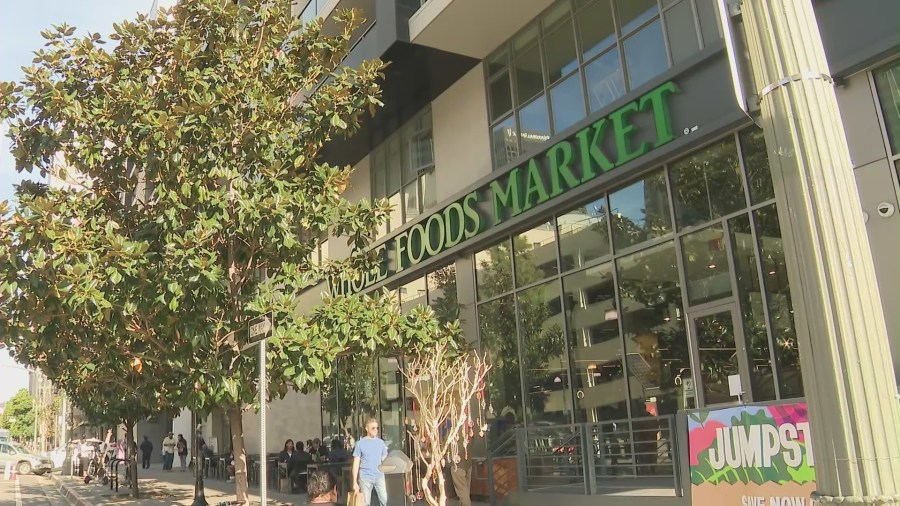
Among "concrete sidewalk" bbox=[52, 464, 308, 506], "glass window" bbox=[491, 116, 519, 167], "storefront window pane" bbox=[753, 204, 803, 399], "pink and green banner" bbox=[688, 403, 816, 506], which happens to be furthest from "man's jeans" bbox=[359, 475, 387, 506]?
"glass window" bbox=[491, 116, 519, 167]

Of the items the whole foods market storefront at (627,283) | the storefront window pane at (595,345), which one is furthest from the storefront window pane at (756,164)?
the storefront window pane at (595,345)

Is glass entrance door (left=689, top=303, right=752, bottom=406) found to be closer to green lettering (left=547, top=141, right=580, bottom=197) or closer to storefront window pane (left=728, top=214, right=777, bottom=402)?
storefront window pane (left=728, top=214, right=777, bottom=402)

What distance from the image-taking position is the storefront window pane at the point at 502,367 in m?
13.6

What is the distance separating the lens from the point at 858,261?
2.42 m

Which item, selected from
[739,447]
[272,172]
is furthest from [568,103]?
[739,447]

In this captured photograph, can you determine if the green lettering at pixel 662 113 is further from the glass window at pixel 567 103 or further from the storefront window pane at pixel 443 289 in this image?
the storefront window pane at pixel 443 289

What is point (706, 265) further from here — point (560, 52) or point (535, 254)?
point (560, 52)

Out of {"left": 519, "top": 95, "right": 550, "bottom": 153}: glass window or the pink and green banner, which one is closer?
the pink and green banner

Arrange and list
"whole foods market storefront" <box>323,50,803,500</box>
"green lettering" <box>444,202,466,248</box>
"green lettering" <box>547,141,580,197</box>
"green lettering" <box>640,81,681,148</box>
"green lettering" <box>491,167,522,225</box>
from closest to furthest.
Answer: "whole foods market storefront" <box>323,50,803,500</box>, "green lettering" <box>640,81,681,148</box>, "green lettering" <box>547,141,580,197</box>, "green lettering" <box>491,167,522,225</box>, "green lettering" <box>444,202,466,248</box>

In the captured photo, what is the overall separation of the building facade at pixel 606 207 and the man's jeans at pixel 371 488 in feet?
7.27

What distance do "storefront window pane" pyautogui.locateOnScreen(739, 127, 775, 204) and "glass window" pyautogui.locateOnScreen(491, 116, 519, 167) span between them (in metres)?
5.25

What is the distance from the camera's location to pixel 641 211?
11219 mm

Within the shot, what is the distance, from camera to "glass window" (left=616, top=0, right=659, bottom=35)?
1136 centimetres

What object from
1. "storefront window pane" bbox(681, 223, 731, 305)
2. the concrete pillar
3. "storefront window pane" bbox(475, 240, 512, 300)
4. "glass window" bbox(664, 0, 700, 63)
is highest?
"glass window" bbox(664, 0, 700, 63)
